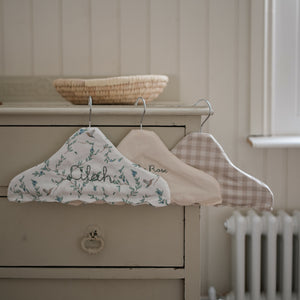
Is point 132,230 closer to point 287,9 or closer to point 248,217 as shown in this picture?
point 248,217

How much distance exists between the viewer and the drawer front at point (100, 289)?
112 cm

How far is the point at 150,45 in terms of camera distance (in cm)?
169

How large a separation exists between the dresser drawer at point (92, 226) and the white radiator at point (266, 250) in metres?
0.60

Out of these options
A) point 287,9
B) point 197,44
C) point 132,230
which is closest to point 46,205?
point 132,230

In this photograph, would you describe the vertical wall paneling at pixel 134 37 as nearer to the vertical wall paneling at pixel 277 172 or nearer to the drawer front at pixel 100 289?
the vertical wall paneling at pixel 277 172

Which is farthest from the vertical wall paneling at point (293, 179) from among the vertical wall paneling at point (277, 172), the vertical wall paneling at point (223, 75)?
the vertical wall paneling at point (223, 75)

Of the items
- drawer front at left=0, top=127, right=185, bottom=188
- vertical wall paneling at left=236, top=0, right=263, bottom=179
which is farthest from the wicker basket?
vertical wall paneling at left=236, top=0, right=263, bottom=179

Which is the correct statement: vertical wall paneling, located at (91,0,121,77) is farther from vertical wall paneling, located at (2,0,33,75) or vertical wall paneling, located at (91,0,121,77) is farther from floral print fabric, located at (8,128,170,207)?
floral print fabric, located at (8,128,170,207)

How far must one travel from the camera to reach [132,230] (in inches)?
43.7

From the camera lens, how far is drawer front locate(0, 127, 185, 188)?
1091mm

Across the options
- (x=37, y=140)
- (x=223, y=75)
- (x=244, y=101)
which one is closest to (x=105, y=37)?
(x=223, y=75)

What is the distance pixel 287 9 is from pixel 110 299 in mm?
1273

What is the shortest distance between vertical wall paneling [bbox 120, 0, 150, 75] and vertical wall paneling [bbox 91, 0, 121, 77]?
0.08 ft

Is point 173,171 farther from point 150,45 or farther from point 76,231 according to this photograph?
point 150,45
